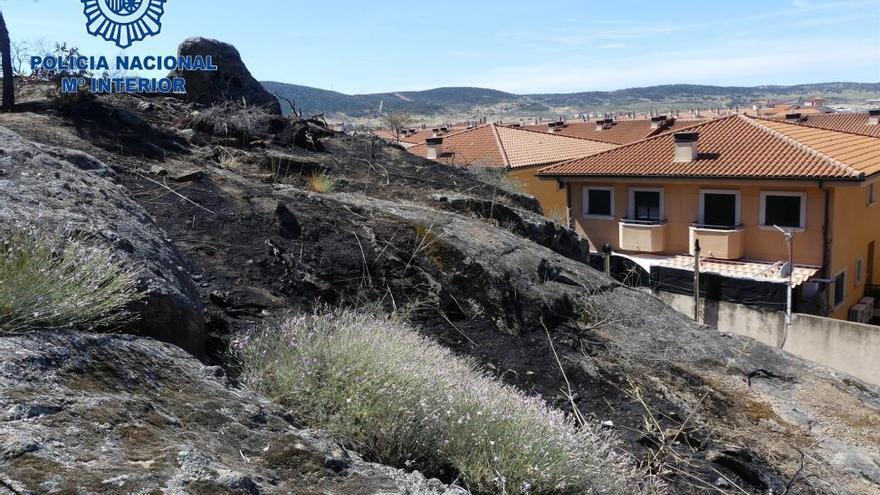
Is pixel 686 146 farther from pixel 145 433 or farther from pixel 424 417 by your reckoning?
pixel 145 433

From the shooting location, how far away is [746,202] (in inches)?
807

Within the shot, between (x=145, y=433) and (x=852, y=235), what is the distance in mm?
21981

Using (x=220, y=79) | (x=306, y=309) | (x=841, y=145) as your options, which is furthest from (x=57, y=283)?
(x=841, y=145)

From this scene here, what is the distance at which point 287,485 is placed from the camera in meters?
2.42

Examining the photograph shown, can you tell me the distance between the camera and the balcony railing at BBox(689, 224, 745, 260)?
20.4 meters

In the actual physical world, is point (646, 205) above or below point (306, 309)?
below

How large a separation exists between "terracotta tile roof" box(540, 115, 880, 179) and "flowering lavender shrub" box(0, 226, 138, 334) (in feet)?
61.8

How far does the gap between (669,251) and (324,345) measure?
19.9m

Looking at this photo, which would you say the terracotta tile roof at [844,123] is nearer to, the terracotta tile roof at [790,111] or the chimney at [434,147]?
the terracotta tile roof at [790,111]

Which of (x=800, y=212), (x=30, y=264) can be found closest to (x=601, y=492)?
(x=30, y=264)

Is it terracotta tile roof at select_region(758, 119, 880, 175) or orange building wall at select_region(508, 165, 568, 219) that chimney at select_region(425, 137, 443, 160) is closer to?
orange building wall at select_region(508, 165, 568, 219)

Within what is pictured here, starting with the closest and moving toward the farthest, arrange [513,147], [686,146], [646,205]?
[686,146] < [646,205] < [513,147]

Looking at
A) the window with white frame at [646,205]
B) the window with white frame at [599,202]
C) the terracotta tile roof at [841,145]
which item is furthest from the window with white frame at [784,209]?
the window with white frame at [599,202]

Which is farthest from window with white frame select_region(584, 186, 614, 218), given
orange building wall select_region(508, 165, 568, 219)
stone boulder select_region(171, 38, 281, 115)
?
stone boulder select_region(171, 38, 281, 115)
